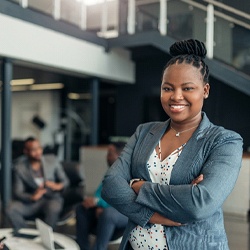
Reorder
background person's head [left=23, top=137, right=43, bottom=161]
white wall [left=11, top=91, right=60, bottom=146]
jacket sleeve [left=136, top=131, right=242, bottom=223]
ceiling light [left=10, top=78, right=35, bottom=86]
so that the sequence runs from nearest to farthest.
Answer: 1. jacket sleeve [left=136, top=131, right=242, bottom=223]
2. background person's head [left=23, top=137, right=43, bottom=161]
3. ceiling light [left=10, top=78, right=35, bottom=86]
4. white wall [left=11, top=91, right=60, bottom=146]

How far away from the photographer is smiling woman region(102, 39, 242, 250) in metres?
1.11

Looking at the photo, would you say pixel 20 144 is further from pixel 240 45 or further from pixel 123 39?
pixel 240 45

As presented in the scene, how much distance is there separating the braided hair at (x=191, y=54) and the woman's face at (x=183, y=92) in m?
0.02

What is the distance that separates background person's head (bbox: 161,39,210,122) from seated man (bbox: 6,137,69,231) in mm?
3048

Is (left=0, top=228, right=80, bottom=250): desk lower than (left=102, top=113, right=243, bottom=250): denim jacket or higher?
lower

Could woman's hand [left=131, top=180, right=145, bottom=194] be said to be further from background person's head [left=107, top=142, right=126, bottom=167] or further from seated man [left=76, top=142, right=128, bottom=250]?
background person's head [left=107, top=142, right=126, bottom=167]

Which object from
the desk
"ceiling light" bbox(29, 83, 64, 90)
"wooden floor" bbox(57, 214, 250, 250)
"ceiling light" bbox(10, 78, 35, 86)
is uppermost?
"ceiling light" bbox(10, 78, 35, 86)

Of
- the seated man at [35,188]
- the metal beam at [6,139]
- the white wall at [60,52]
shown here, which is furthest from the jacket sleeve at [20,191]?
the white wall at [60,52]

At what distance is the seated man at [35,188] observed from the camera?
3.95 metres

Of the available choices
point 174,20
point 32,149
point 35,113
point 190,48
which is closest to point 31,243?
point 32,149

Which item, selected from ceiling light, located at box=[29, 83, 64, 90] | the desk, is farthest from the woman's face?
ceiling light, located at box=[29, 83, 64, 90]

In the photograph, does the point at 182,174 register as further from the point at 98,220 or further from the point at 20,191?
the point at 20,191

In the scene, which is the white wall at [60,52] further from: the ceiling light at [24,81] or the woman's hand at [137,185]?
the woman's hand at [137,185]

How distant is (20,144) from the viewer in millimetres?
10172
